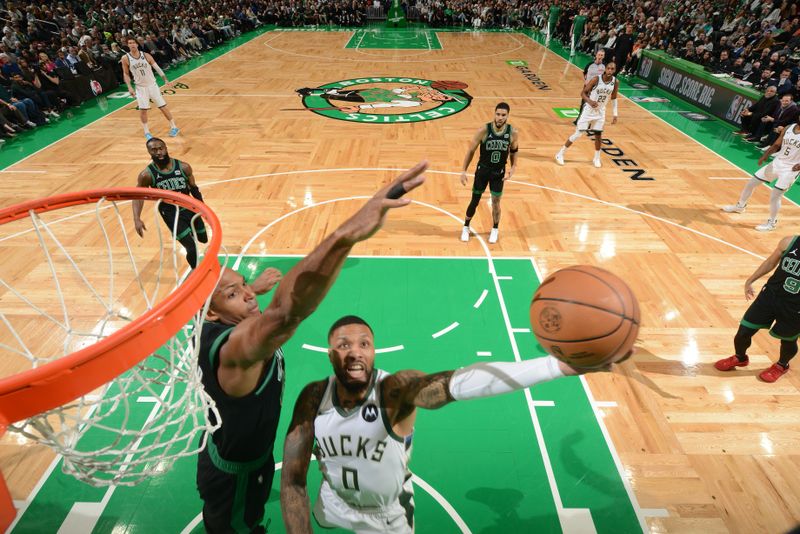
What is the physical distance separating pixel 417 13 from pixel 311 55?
11.9 meters

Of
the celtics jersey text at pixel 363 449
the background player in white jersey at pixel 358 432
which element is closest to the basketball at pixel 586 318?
the background player in white jersey at pixel 358 432

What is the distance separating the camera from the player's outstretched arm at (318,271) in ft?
4.71

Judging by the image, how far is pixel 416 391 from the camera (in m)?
2.21

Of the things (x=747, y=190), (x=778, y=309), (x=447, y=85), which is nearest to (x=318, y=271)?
(x=778, y=309)

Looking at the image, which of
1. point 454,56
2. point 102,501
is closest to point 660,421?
point 102,501

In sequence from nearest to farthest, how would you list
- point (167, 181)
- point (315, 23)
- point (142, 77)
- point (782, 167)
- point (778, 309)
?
1. point (778, 309)
2. point (167, 181)
3. point (782, 167)
4. point (142, 77)
5. point (315, 23)

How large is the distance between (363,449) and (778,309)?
3.95 meters

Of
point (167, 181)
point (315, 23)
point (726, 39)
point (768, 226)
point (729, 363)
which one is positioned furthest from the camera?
point (315, 23)

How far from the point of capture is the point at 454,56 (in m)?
18.2

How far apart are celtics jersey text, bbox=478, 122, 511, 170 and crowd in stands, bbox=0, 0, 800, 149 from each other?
6.34 meters

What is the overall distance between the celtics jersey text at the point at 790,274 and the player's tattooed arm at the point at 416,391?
3.53 meters

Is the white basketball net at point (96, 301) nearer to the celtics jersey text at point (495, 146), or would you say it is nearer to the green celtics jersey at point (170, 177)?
the green celtics jersey at point (170, 177)

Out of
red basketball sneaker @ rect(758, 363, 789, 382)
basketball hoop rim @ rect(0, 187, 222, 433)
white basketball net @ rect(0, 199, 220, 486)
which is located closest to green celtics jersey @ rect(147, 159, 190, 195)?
white basketball net @ rect(0, 199, 220, 486)

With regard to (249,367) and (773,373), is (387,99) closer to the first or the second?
(773,373)
